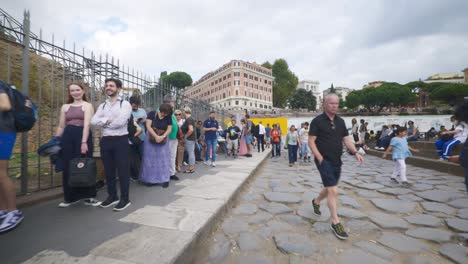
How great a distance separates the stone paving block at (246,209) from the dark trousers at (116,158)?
5.61 ft

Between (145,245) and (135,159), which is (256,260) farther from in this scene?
(135,159)

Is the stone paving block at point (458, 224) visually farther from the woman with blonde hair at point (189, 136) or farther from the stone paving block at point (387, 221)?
the woman with blonde hair at point (189, 136)

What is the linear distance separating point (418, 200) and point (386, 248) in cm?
238

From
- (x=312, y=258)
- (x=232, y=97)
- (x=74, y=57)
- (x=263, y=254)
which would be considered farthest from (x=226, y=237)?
(x=232, y=97)

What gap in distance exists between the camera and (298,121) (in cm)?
2434

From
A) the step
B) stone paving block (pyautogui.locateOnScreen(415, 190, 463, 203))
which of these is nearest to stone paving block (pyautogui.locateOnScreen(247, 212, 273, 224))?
stone paving block (pyautogui.locateOnScreen(415, 190, 463, 203))

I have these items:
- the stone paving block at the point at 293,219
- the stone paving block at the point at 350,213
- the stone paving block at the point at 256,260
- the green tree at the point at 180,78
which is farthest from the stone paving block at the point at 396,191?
the green tree at the point at 180,78

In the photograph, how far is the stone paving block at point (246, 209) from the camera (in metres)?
3.49

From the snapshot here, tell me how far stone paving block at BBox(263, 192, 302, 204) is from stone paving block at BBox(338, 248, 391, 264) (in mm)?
1657

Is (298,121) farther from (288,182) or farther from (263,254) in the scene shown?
(263,254)

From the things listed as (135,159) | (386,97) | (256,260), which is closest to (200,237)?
(256,260)

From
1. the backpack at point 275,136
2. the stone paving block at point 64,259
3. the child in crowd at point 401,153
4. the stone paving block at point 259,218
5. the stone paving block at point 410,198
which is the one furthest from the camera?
the backpack at point 275,136

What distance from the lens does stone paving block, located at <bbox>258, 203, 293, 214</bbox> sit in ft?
11.5

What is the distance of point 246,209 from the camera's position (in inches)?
143
